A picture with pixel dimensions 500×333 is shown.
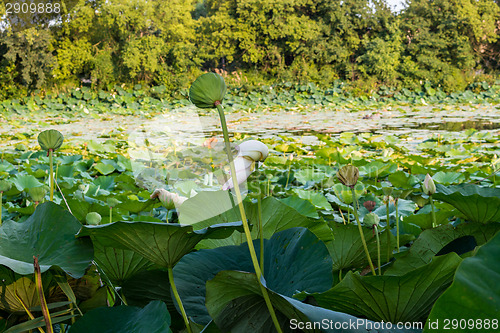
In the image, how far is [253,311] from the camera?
8.5 inches

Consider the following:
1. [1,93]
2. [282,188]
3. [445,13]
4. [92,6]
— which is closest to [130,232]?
[282,188]

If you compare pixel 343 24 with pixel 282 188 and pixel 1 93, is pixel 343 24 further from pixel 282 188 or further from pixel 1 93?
pixel 282 188

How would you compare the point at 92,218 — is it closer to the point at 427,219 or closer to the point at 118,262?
the point at 118,262

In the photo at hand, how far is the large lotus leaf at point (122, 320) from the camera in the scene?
0.70ft

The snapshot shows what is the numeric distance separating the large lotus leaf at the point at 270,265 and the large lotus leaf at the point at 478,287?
11 centimetres

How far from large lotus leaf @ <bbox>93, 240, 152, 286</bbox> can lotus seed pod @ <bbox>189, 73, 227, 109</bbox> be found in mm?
143

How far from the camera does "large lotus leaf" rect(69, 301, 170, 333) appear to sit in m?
0.21

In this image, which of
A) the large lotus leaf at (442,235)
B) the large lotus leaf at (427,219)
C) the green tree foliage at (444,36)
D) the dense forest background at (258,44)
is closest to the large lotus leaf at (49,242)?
the large lotus leaf at (442,235)

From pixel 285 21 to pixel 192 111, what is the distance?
9.85 m

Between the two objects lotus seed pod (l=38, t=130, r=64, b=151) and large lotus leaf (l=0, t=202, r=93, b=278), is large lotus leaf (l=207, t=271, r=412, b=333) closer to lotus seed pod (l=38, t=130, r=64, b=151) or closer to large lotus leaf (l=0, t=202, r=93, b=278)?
large lotus leaf (l=0, t=202, r=93, b=278)

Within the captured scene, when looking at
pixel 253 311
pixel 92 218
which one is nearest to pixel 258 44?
pixel 92 218

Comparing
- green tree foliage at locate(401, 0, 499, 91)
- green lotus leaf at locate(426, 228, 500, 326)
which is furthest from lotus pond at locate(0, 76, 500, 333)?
green tree foliage at locate(401, 0, 499, 91)

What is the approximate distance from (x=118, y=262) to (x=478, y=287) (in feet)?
0.79

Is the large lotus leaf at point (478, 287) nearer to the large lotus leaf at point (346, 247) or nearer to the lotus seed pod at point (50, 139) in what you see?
the large lotus leaf at point (346, 247)
